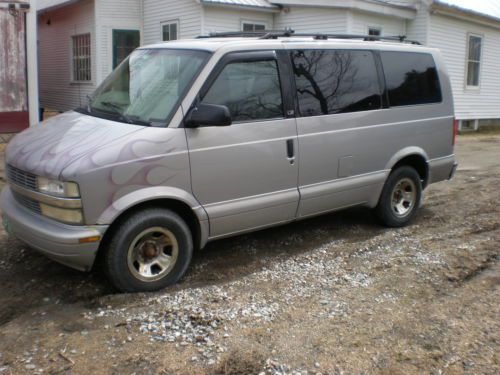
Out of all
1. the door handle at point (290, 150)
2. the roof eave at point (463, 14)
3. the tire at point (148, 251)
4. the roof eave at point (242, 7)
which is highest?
the roof eave at point (463, 14)

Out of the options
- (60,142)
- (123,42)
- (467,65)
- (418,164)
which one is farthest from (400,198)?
(467,65)

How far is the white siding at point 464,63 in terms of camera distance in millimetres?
15938

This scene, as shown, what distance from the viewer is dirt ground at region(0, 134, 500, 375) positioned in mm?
3418

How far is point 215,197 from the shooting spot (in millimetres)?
4602

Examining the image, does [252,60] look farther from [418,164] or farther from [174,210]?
[418,164]

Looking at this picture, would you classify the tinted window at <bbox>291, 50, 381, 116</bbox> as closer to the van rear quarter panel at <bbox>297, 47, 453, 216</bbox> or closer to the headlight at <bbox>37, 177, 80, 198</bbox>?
the van rear quarter panel at <bbox>297, 47, 453, 216</bbox>

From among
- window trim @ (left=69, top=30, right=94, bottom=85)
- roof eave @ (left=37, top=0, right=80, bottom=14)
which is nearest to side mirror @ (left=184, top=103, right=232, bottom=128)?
window trim @ (left=69, top=30, right=94, bottom=85)

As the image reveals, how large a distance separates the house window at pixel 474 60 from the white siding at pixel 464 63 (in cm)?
18

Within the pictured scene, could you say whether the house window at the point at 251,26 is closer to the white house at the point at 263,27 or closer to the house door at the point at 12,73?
the white house at the point at 263,27

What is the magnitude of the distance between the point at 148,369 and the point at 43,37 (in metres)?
19.3

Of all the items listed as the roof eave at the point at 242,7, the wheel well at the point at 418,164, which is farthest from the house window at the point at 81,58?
the wheel well at the point at 418,164

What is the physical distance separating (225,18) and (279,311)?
473 inches

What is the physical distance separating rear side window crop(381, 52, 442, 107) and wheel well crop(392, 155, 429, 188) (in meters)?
0.63

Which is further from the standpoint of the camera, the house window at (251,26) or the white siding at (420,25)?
the white siding at (420,25)
